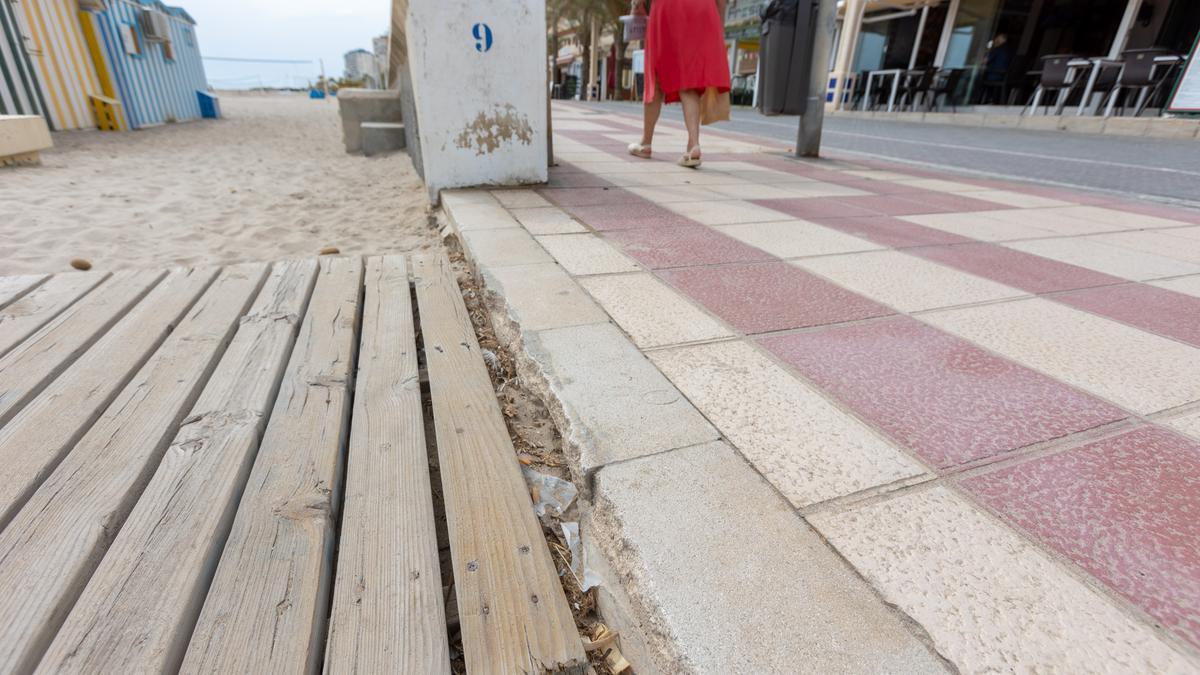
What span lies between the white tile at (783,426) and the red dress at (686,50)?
11.2ft

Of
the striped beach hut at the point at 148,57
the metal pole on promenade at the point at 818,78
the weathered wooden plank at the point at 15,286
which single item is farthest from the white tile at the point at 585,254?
the striped beach hut at the point at 148,57

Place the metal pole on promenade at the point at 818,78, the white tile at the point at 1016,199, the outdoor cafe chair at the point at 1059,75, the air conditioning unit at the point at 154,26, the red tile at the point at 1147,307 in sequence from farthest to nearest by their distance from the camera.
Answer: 1. the outdoor cafe chair at the point at 1059,75
2. the air conditioning unit at the point at 154,26
3. the metal pole on promenade at the point at 818,78
4. the white tile at the point at 1016,199
5. the red tile at the point at 1147,307

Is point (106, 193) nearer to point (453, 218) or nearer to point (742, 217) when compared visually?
point (453, 218)

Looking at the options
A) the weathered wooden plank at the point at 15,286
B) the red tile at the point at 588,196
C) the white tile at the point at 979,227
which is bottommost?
the weathered wooden plank at the point at 15,286

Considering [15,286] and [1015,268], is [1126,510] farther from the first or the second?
[15,286]

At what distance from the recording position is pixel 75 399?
147cm

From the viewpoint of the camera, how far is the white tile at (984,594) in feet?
2.52

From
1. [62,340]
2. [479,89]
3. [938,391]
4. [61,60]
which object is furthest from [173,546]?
[61,60]

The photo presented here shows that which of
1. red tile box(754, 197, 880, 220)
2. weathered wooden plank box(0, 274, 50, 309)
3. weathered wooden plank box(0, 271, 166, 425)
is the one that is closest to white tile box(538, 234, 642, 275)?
red tile box(754, 197, 880, 220)

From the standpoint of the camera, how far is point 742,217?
127 inches

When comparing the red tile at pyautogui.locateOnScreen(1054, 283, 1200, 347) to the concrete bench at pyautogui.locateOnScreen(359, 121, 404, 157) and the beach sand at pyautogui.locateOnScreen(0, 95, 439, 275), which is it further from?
the concrete bench at pyautogui.locateOnScreen(359, 121, 404, 157)

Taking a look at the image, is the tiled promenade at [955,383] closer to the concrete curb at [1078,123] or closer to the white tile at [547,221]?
the white tile at [547,221]

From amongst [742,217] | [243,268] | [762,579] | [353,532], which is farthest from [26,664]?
[742,217]

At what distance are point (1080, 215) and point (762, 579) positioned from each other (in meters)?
4.00
